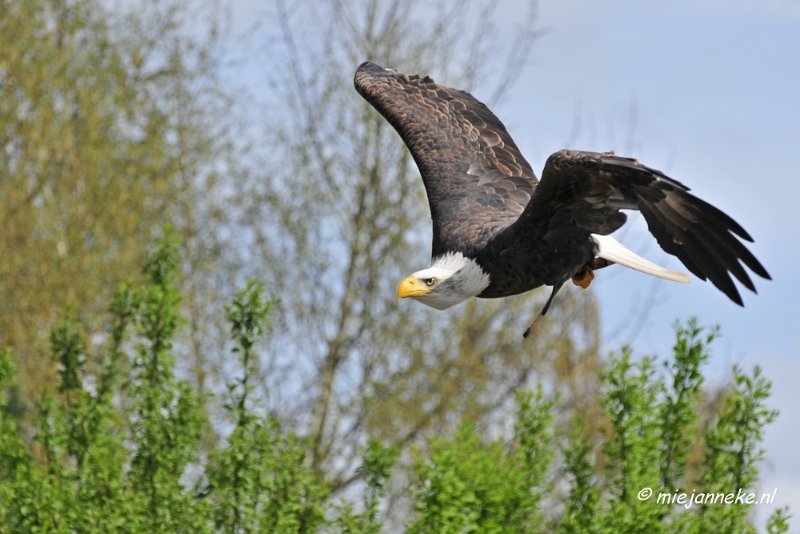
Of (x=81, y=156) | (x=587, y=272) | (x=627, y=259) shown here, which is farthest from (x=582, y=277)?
(x=81, y=156)

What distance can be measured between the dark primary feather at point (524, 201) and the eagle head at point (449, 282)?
0.07m

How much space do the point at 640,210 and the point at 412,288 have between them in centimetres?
136

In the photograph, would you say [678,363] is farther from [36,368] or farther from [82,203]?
[82,203]

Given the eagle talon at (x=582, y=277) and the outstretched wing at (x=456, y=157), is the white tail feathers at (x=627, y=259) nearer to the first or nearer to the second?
the eagle talon at (x=582, y=277)

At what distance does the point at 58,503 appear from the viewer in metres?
6.77

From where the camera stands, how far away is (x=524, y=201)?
7.23m

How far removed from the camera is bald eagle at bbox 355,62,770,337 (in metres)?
5.29

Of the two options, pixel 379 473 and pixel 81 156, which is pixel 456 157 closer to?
pixel 379 473

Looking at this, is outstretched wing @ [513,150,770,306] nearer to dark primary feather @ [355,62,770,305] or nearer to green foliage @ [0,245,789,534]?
dark primary feather @ [355,62,770,305]

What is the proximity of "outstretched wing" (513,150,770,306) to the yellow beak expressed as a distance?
620 mm

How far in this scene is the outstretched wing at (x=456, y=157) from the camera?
673 centimetres

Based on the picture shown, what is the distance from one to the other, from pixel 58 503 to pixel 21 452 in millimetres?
1011

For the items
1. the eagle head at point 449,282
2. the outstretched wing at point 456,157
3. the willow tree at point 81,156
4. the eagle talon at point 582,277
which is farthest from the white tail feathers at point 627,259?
the willow tree at point 81,156

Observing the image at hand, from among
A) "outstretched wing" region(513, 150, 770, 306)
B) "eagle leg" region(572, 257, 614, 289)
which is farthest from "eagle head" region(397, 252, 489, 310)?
"eagle leg" region(572, 257, 614, 289)
